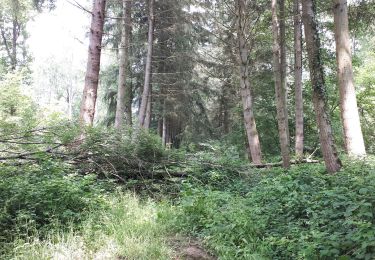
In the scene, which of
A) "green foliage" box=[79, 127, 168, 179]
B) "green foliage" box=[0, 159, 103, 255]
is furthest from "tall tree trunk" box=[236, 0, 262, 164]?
"green foliage" box=[0, 159, 103, 255]

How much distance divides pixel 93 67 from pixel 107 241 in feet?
15.9

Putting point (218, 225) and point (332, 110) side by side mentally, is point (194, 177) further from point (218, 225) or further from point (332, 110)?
point (332, 110)

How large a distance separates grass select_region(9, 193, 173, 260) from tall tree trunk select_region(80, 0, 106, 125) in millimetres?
3282

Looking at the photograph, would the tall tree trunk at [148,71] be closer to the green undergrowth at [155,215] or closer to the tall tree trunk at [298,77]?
the tall tree trunk at [298,77]

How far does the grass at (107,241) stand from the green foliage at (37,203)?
0.19 meters

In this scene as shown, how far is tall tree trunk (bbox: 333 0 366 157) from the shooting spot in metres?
7.85

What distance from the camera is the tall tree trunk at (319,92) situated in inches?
254

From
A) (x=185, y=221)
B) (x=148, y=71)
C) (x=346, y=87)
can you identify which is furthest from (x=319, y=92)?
(x=148, y=71)

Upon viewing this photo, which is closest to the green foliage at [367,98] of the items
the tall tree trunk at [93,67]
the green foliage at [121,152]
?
the green foliage at [121,152]

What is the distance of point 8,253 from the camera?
12.8ft

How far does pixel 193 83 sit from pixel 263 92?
423 cm

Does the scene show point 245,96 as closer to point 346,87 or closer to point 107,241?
point 346,87

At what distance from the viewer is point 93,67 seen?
25.9ft

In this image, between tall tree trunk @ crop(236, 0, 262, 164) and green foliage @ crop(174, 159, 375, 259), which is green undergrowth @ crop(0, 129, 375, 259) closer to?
green foliage @ crop(174, 159, 375, 259)
